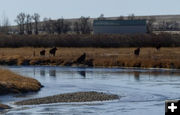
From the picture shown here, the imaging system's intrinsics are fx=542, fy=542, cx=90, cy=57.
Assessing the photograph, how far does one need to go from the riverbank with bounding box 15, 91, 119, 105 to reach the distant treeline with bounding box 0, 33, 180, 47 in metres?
55.4

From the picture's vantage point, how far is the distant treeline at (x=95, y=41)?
88.9 m

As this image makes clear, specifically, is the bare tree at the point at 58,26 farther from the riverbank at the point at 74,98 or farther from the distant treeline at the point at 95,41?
the riverbank at the point at 74,98

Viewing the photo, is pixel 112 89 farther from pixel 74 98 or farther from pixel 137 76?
→ pixel 137 76

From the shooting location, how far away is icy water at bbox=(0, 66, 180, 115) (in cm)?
2634

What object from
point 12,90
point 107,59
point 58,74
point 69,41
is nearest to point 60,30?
point 69,41

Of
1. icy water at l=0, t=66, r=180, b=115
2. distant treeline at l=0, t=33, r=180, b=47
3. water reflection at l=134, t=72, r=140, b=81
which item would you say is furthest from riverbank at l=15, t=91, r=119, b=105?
distant treeline at l=0, t=33, r=180, b=47

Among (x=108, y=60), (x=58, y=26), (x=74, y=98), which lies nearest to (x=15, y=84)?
(x=74, y=98)

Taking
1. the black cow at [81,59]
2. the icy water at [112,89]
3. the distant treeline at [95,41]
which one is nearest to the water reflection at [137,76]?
the icy water at [112,89]

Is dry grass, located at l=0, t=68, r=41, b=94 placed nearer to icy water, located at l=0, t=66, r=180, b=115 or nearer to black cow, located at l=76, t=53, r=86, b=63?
icy water, located at l=0, t=66, r=180, b=115

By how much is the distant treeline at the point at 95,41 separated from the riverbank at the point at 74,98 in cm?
5541

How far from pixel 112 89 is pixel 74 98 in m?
5.59

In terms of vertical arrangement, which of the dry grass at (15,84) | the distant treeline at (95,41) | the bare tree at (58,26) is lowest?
the dry grass at (15,84)

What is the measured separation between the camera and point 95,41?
90188mm

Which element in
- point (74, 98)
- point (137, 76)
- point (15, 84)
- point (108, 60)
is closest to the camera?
point (74, 98)
